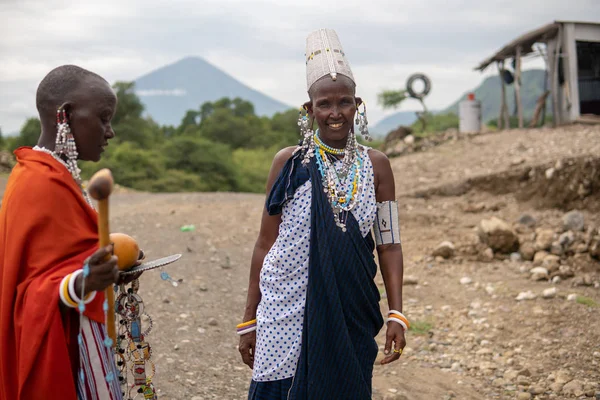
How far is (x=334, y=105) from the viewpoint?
2.71 metres

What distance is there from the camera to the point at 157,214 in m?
11.1

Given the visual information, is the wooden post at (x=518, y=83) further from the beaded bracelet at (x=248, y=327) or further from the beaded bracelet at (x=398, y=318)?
the beaded bracelet at (x=248, y=327)

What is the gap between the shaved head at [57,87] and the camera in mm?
2182

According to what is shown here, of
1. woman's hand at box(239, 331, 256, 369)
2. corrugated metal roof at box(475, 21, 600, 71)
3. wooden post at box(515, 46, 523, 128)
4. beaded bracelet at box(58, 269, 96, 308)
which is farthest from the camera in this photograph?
wooden post at box(515, 46, 523, 128)

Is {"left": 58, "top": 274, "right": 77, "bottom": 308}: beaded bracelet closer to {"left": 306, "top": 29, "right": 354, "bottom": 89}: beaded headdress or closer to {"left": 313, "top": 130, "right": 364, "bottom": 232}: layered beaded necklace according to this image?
{"left": 313, "top": 130, "right": 364, "bottom": 232}: layered beaded necklace

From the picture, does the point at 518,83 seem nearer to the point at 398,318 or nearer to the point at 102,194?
the point at 398,318

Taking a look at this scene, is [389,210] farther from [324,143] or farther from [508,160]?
[508,160]

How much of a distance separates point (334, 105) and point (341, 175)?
284 millimetres

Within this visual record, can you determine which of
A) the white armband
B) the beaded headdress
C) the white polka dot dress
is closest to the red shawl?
the white polka dot dress

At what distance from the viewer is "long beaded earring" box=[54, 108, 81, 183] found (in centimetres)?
215

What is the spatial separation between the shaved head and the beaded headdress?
0.93 metres

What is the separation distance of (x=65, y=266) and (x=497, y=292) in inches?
201

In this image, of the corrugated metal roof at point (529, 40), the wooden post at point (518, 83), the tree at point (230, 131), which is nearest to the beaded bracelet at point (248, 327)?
the corrugated metal roof at point (529, 40)

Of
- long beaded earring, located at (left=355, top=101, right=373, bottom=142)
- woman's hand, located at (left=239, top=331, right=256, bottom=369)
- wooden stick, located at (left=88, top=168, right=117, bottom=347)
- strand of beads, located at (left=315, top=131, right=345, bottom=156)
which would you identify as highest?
long beaded earring, located at (left=355, top=101, right=373, bottom=142)
